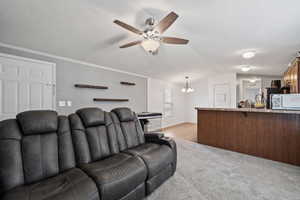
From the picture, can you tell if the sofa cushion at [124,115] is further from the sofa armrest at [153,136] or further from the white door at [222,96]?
the white door at [222,96]

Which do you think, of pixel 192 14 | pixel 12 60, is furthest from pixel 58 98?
pixel 192 14

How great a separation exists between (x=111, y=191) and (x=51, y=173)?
715 mm

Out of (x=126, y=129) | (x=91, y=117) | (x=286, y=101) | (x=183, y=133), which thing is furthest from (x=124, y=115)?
(x=183, y=133)

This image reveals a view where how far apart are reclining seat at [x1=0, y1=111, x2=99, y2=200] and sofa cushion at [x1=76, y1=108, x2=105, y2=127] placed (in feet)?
0.83

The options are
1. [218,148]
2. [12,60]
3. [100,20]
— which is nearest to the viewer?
[100,20]

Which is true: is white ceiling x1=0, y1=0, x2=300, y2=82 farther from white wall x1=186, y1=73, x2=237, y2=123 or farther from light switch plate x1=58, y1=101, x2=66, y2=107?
white wall x1=186, y1=73, x2=237, y2=123

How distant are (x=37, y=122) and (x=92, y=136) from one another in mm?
651

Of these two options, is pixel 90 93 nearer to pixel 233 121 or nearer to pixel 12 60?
pixel 12 60

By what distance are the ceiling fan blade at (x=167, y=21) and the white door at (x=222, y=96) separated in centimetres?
562

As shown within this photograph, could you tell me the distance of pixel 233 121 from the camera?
11.1 ft

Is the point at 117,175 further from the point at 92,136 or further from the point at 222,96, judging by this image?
the point at 222,96

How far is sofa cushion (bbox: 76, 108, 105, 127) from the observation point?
192 cm

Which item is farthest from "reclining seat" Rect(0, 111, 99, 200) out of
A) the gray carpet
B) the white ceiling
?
the white ceiling

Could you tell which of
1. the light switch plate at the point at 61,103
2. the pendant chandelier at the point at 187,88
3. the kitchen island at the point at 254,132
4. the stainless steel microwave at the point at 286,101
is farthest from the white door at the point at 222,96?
the light switch plate at the point at 61,103
